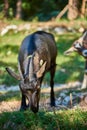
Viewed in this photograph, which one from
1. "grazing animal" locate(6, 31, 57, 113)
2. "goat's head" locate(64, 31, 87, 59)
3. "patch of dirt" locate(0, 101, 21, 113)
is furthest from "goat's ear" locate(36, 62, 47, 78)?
"goat's head" locate(64, 31, 87, 59)

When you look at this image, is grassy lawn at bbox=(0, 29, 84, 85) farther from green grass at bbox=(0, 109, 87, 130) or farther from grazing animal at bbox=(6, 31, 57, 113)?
green grass at bbox=(0, 109, 87, 130)

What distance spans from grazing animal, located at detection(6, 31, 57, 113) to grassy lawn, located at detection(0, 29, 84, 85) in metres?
7.13

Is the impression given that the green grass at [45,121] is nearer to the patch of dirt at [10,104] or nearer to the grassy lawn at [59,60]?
the patch of dirt at [10,104]

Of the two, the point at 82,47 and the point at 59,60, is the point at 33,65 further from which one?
the point at 59,60

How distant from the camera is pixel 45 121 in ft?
32.5

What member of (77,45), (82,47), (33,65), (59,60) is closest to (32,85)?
(33,65)

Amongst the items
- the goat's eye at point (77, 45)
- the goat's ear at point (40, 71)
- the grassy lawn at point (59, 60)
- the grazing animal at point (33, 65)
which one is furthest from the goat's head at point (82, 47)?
the goat's ear at point (40, 71)

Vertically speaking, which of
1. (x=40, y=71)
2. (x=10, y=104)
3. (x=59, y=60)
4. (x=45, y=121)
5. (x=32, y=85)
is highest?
(x=40, y=71)

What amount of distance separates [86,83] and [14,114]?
28.4ft

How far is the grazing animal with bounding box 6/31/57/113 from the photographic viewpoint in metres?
10.8

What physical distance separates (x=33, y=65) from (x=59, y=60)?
512 inches

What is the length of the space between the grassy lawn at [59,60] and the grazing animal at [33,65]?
713 cm

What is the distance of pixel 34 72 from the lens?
11.2 meters

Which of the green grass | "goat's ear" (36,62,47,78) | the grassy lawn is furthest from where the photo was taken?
the grassy lawn
